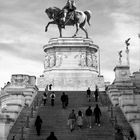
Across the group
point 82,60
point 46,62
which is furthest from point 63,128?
point 46,62

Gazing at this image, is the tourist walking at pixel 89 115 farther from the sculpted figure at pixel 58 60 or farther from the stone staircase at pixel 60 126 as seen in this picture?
the sculpted figure at pixel 58 60

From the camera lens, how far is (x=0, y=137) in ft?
85.8

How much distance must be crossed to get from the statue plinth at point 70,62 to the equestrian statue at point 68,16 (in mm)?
1878

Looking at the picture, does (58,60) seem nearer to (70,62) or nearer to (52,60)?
(52,60)

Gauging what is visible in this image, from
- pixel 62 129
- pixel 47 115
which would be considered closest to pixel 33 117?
Answer: pixel 47 115

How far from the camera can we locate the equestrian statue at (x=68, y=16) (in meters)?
50.5

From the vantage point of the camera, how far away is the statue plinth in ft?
158

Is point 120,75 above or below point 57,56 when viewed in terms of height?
below

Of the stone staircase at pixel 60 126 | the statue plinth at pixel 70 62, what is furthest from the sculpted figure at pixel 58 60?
the stone staircase at pixel 60 126

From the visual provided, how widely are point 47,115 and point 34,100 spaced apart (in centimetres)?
719

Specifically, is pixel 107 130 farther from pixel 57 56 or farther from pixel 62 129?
pixel 57 56

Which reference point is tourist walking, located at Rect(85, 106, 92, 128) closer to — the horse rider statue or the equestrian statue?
the equestrian statue

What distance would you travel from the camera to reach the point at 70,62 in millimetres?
50094

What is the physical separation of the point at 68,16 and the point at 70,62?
19.2 feet
